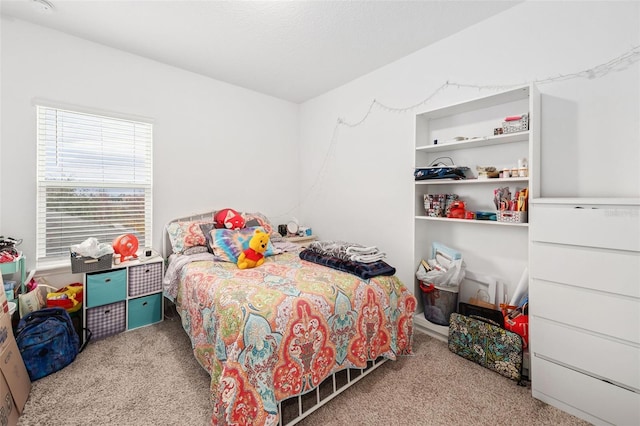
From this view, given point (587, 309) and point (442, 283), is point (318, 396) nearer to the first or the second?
point (442, 283)

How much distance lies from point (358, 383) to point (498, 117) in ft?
7.84

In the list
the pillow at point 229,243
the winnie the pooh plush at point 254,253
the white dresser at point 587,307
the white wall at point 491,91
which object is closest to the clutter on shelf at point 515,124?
the white wall at point 491,91

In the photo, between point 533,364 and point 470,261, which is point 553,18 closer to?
point 470,261

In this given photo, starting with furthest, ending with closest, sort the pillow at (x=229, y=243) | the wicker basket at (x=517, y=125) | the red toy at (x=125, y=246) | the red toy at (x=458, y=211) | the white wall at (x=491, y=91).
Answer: the red toy at (x=125, y=246)
the pillow at (x=229, y=243)
the red toy at (x=458, y=211)
the wicker basket at (x=517, y=125)
the white wall at (x=491, y=91)

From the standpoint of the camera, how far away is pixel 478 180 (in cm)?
221

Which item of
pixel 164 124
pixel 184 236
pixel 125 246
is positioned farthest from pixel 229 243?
pixel 164 124

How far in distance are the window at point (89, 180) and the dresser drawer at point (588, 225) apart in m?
3.58

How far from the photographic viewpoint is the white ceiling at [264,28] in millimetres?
2156

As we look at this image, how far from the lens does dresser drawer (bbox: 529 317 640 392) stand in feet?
4.73

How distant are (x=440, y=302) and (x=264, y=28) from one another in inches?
116

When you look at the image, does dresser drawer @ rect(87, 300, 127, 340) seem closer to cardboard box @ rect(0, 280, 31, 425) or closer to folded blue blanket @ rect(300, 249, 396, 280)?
cardboard box @ rect(0, 280, 31, 425)

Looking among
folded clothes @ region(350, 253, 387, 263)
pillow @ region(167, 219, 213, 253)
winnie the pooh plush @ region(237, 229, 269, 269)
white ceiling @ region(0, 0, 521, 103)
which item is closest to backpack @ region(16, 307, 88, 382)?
pillow @ region(167, 219, 213, 253)

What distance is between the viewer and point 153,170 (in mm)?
3043

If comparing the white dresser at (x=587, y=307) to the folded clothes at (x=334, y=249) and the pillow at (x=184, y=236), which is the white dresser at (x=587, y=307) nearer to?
the folded clothes at (x=334, y=249)
